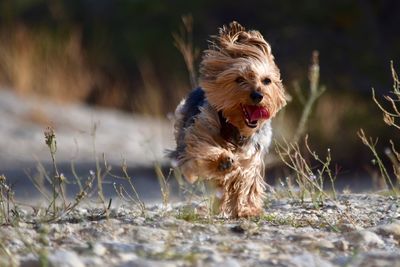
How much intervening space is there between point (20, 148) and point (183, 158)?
29.7 ft

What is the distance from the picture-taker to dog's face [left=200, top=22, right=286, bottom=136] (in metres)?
6.39

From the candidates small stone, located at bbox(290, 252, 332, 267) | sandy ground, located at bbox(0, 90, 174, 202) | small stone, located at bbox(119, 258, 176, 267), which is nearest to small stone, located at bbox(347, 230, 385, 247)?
small stone, located at bbox(290, 252, 332, 267)

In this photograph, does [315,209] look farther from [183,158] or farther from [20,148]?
[20,148]

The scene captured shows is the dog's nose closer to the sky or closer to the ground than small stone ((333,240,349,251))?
closer to the sky

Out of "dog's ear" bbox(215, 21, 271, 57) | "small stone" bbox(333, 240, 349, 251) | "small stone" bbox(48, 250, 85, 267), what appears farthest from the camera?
"dog's ear" bbox(215, 21, 271, 57)

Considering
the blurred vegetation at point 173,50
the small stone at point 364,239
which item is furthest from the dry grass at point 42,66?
the small stone at point 364,239

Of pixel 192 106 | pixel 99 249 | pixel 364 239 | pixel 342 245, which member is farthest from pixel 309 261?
pixel 192 106

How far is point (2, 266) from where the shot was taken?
4500 millimetres

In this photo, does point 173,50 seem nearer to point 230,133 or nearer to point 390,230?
point 230,133

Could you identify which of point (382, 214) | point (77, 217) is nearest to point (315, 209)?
point (382, 214)

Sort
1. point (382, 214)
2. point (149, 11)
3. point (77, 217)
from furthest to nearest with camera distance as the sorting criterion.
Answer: point (149, 11) < point (382, 214) < point (77, 217)

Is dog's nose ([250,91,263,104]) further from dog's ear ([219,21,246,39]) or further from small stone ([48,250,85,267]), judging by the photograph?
small stone ([48,250,85,267])

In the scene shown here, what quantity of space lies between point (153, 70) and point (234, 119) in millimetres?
15722

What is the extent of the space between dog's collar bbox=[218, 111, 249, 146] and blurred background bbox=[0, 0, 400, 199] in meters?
4.32
